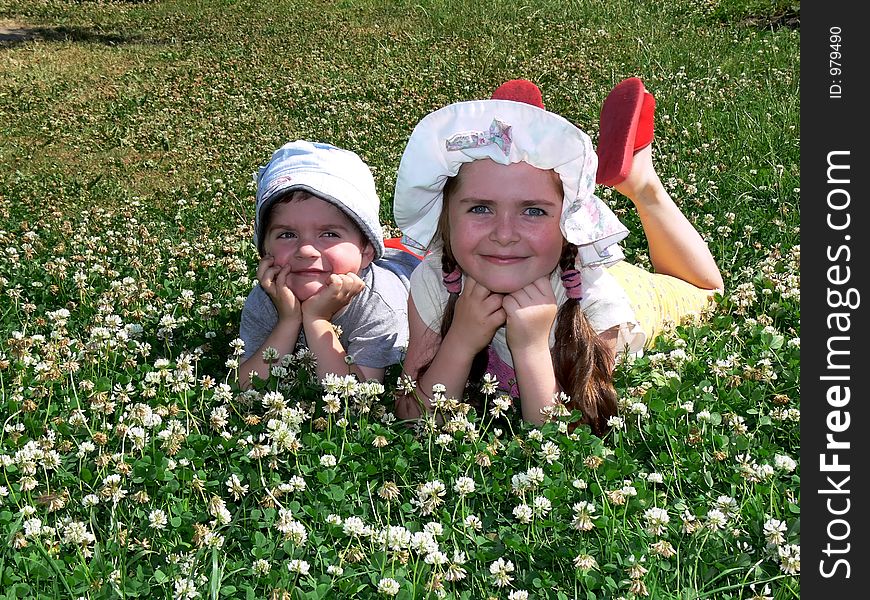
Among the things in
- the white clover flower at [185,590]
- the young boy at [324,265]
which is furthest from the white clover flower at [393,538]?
the young boy at [324,265]

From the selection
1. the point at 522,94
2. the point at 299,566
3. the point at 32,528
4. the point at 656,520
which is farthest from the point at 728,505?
the point at 32,528

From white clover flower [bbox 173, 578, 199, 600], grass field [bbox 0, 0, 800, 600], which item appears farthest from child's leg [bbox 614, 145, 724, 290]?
white clover flower [bbox 173, 578, 199, 600]

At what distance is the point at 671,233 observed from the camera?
20.2 ft

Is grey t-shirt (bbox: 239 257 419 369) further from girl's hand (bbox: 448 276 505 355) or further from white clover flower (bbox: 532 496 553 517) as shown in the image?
white clover flower (bbox: 532 496 553 517)

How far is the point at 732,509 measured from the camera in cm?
366

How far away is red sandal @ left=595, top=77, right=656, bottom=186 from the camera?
18.6 feet

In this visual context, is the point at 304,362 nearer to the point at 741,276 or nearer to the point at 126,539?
the point at 126,539

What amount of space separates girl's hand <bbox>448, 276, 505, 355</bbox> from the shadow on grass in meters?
15.6

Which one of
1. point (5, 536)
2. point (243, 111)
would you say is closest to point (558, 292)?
point (5, 536)

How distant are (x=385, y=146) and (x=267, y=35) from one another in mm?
8062

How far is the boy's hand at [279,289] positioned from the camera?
498 cm

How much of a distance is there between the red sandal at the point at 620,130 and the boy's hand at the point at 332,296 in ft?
5.24

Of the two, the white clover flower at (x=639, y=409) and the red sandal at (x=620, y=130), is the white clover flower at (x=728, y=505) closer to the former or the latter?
Answer: the white clover flower at (x=639, y=409)
